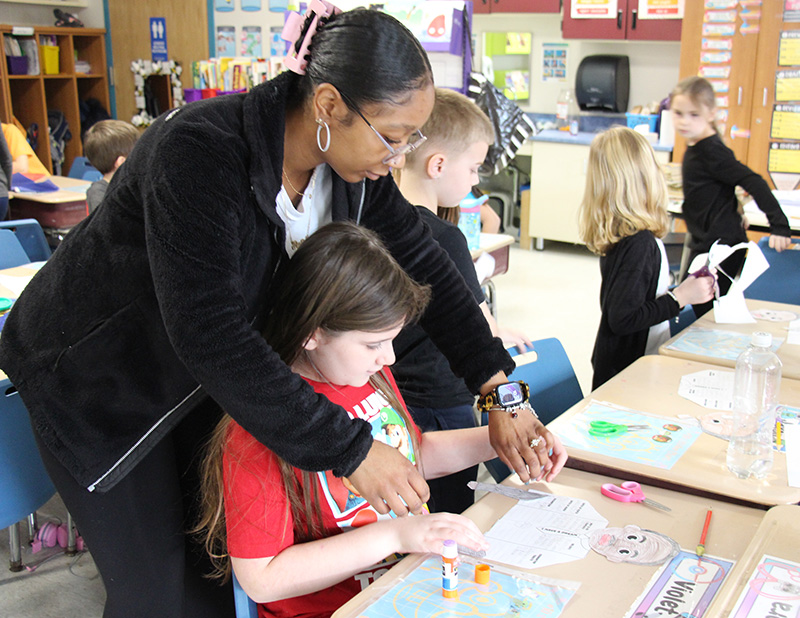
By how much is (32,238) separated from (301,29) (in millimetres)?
2801

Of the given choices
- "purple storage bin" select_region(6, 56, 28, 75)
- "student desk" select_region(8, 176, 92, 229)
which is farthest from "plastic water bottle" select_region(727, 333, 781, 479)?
"purple storage bin" select_region(6, 56, 28, 75)

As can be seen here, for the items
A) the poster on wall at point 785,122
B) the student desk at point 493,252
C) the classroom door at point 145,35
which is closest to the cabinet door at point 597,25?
the poster on wall at point 785,122

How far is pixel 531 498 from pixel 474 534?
224 mm

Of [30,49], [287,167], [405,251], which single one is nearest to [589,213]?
[405,251]

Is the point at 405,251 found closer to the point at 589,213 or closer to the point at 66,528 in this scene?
the point at 589,213

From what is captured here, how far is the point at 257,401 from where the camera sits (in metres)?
1.02

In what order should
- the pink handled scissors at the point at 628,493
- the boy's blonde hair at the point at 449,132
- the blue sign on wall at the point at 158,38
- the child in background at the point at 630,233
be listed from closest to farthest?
the pink handled scissors at the point at 628,493, the boy's blonde hair at the point at 449,132, the child in background at the point at 630,233, the blue sign on wall at the point at 158,38

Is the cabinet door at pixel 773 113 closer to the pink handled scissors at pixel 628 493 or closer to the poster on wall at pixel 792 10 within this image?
the poster on wall at pixel 792 10

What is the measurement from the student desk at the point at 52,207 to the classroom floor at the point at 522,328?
217cm

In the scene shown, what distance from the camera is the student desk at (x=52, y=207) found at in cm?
435

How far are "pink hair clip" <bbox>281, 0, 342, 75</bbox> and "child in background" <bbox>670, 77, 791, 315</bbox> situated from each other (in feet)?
8.75

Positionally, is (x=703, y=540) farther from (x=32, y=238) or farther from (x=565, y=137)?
(x=565, y=137)

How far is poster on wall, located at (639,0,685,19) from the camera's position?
544cm

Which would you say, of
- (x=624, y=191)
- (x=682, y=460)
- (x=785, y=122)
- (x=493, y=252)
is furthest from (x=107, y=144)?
(x=785, y=122)
